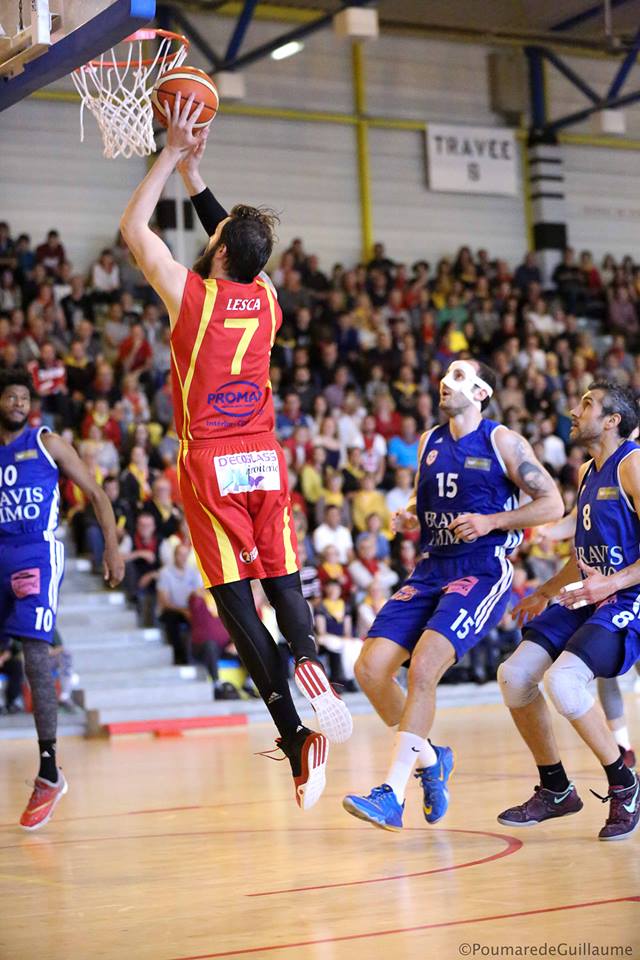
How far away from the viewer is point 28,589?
6781 mm

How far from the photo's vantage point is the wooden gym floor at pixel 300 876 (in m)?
3.99

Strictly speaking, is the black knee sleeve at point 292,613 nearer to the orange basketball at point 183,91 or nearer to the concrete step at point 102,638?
the orange basketball at point 183,91

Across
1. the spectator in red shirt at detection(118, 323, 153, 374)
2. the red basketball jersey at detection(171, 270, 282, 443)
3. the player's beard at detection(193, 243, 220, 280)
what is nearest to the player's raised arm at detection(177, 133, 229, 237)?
the player's beard at detection(193, 243, 220, 280)

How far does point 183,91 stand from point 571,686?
280 cm

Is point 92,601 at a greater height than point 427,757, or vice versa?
point 427,757

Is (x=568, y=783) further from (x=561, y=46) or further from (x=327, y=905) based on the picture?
(x=561, y=46)

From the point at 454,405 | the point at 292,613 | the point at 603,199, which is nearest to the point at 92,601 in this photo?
the point at 454,405

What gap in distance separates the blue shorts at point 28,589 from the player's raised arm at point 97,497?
0.31m

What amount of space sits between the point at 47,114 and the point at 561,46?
911cm

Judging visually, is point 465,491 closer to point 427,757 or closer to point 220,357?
point 427,757

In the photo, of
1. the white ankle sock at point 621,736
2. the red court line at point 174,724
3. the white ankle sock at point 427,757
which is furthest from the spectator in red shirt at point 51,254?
the white ankle sock at point 427,757

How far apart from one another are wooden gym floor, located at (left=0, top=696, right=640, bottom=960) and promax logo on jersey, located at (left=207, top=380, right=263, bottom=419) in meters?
1.75

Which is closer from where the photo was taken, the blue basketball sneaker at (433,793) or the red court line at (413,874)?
the red court line at (413,874)

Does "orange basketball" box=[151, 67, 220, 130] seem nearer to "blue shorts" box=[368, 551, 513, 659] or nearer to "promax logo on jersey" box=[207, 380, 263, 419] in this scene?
"promax logo on jersey" box=[207, 380, 263, 419]
